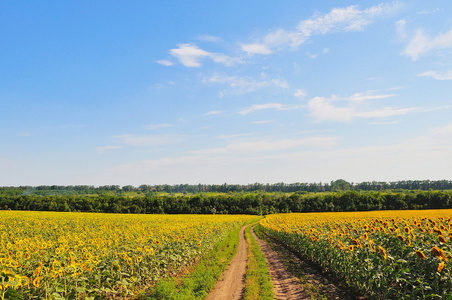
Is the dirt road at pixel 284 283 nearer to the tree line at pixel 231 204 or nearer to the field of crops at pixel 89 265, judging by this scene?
the field of crops at pixel 89 265

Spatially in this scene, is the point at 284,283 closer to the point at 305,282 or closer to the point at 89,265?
the point at 305,282

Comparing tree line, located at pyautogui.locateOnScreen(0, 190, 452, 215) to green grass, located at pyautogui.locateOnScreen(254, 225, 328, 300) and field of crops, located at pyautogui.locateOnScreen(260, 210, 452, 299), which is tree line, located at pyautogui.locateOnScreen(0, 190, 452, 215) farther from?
field of crops, located at pyautogui.locateOnScreen(260, 210, 452, 299)

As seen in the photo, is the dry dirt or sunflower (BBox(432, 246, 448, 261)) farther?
the dry dirt

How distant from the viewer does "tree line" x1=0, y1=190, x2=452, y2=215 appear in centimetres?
8512

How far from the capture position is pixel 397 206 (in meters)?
84.4

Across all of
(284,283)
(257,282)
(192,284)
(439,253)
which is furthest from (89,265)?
(439,253)

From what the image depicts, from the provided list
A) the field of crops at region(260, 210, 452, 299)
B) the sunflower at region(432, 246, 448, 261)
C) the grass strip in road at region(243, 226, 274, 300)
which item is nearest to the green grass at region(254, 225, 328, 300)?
the field of crops at region(260, 210, 452, 299)

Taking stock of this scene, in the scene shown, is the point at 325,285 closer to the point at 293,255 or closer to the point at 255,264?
the point at 255,264

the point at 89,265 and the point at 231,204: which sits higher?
the point at 89,265

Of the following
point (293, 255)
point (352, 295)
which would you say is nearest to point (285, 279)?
point (352, 295)

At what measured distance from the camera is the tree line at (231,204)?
85.1 metres

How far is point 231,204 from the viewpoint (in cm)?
9706

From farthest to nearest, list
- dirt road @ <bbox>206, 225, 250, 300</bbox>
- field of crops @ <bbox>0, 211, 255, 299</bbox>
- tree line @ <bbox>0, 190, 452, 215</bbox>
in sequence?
tree line @ <bbox>0, 190, 452, 215</bbox> → dirt road @ <bbox>206, 225, 250, 300</bbox> → field of crops @ <bbox>0, 211, 255, 299</bbox>

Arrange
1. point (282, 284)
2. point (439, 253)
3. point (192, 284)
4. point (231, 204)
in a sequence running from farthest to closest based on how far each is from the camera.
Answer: point (231, 204) → point (282, 284) → point (192, 284) → point (439, 253)
